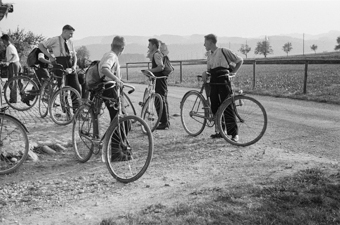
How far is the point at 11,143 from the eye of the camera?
19.1 ft

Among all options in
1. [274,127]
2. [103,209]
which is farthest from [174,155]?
[274,127]

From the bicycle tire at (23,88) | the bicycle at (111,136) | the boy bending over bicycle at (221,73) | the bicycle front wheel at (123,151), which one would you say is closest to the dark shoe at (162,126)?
the boy bending over bicycle at (221,73)

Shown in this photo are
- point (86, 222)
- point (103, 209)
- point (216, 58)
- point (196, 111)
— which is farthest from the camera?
point (196, 111)

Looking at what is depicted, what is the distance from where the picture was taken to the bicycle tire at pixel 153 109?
7.90 m

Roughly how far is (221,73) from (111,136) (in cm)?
272

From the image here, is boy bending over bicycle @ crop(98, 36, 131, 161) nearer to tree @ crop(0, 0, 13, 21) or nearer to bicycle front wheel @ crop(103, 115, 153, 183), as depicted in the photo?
bicycle front wheel @ crop(103, 115, 153, 183)

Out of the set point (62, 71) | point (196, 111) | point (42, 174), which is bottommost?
point (42, 174)

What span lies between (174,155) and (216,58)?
6.25 ft

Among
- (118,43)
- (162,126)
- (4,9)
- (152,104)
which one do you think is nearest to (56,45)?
(152,104)

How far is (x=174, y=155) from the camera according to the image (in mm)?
6430

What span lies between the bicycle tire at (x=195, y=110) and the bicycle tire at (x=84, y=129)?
88.3 inches

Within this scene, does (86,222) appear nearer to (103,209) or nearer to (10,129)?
(103,209)

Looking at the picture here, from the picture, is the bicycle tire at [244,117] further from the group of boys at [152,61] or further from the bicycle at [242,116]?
the group of boys at [152,61]

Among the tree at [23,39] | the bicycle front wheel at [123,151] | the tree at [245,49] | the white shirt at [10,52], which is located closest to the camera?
the bicycle front wheel at [123,151]
